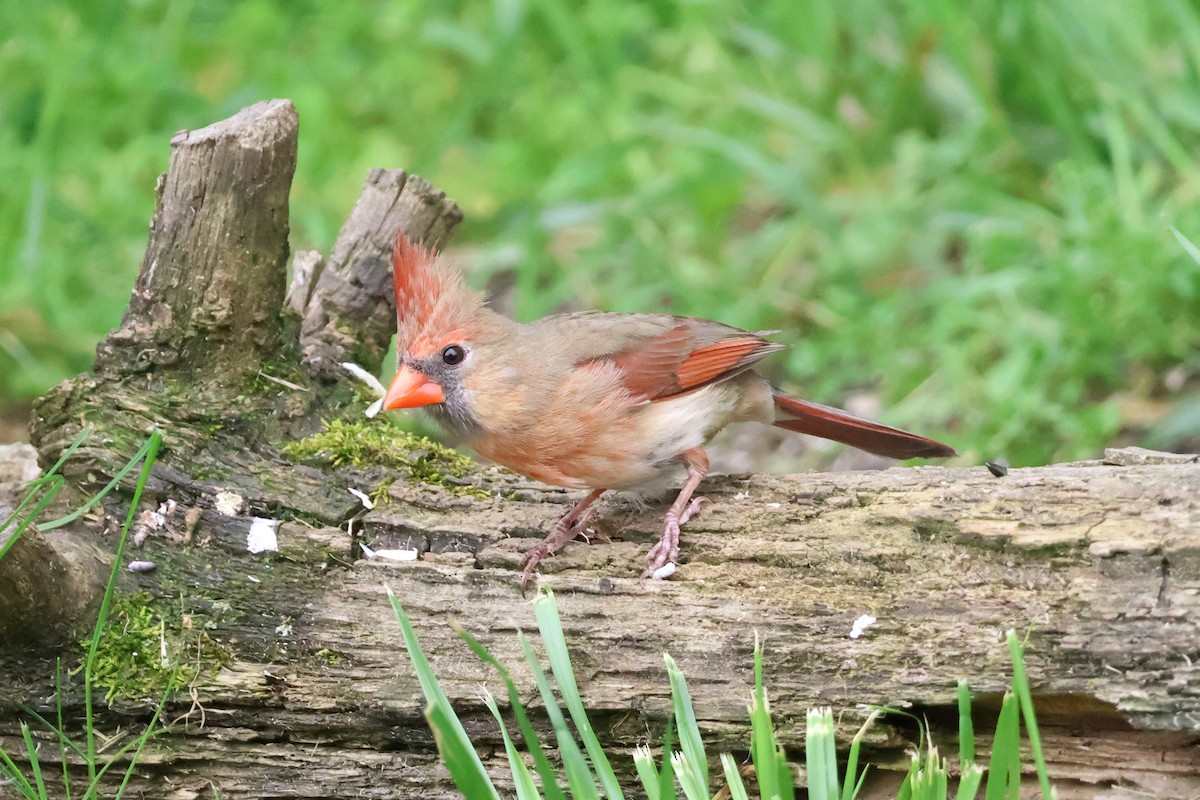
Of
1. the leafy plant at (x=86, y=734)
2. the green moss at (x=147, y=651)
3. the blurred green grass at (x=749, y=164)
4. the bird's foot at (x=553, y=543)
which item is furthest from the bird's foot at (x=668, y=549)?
the blurred green grass at (x=749, y=164)

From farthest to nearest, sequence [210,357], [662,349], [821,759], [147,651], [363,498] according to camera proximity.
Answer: [662,349] < [210,357] < [363,498] < [147,651] < [821,759]

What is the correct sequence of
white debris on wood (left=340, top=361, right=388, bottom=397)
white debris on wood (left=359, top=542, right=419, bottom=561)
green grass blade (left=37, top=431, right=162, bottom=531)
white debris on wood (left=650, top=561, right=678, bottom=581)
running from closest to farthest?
green grass blade (left=37, top=431, right=162, bottom=531) → white debris on wood (left=650, top=561, right=678, bottom=581) → white debris on wood (left=359, top=542, right=419, bottom=561) → white debris on wood (left=340, top=361, right=388, bottom=397)

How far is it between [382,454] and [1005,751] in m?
1.53

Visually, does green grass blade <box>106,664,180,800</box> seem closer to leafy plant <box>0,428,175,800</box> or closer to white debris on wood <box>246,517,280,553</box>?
leafy plant <box>0,428,175,800</box>

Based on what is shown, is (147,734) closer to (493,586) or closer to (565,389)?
(493,586)

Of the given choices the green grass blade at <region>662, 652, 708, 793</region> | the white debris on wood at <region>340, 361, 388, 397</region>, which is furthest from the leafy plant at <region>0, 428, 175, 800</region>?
the green grass blade at <region>662, 652, 708, 793</region>

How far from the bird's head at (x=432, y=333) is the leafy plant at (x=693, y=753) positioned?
79 cm

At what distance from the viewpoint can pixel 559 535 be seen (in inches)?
105

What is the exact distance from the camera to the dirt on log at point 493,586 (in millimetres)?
2197

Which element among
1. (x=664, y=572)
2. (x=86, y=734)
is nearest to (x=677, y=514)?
(x=664, y=572)

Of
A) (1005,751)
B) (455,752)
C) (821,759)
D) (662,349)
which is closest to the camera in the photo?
(455,752)

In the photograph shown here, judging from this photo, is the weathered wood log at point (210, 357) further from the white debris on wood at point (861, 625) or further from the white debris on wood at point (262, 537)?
the white debris on wood at point (861, 625)

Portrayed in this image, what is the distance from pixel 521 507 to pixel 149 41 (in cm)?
418

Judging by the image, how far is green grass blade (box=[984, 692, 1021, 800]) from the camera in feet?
6.32
